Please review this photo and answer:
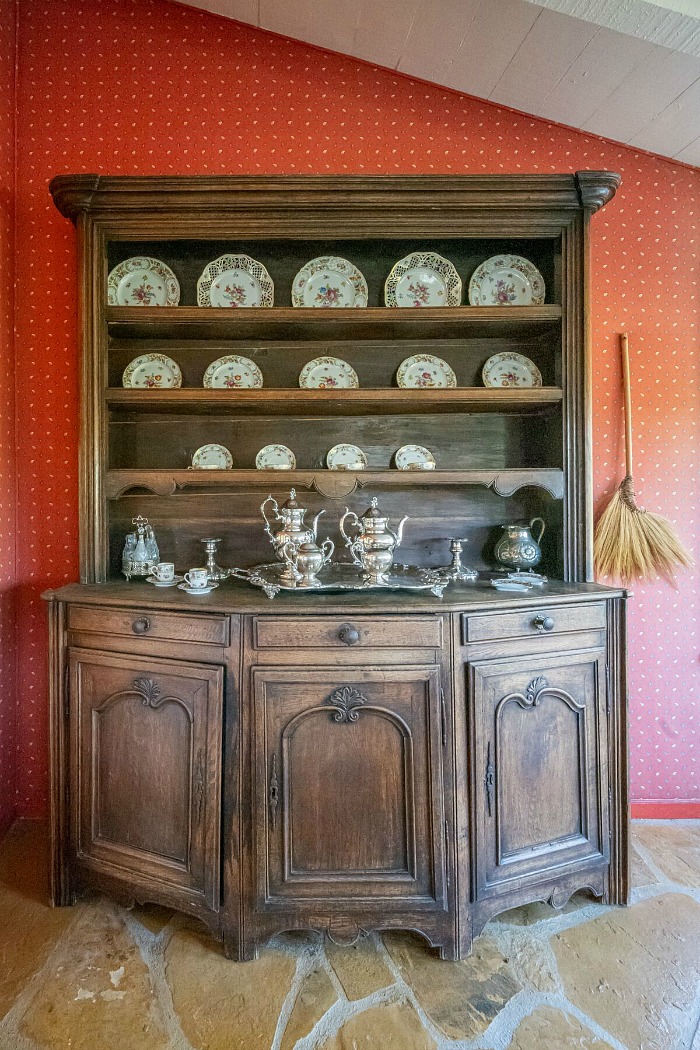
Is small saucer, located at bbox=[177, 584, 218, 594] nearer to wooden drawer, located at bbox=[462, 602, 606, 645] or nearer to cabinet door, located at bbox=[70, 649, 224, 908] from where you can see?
cabinet door, located at bbox=[70, 649, 224, 908]

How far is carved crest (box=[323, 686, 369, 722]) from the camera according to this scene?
148cm

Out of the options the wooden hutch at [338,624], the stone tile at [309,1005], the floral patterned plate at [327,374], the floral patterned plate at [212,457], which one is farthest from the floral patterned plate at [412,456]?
the stone tile at [309,1005]

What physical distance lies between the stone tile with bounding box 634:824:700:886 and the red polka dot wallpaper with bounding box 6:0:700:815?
1469 millimetres

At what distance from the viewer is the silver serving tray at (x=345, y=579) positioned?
1614 mm

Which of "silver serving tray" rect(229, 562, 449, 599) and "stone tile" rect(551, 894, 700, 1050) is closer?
"stone tile" rect(551, 894, 700, 1050)

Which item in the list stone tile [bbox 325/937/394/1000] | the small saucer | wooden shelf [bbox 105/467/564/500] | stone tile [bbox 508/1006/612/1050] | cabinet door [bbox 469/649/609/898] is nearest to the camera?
stone tile [bbox 508/1006/612/1050]

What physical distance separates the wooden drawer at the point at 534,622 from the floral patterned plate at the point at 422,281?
1.16 m

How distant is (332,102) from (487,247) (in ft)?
2.75

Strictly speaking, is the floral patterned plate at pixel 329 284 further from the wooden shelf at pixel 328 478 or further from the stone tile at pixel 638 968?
the stone tile at pixel 638 968

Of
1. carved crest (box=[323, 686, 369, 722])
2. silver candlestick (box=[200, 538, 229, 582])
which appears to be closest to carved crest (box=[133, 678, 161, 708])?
silver candlestick (box=[200, 538, 229, 582])

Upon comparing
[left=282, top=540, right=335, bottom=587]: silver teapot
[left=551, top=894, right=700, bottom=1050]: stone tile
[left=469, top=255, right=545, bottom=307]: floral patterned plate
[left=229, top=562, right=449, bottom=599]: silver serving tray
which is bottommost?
[left=551, top=894, right=700, bottom=1050]: stone tile

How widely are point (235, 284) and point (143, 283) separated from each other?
34 centimetres

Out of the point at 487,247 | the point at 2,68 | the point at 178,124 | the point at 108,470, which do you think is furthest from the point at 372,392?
the point at 2,68

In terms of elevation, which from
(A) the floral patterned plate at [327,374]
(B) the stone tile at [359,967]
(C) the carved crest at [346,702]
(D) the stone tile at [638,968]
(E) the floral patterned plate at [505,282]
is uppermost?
(E) the floral patterned plate at [505,282]
